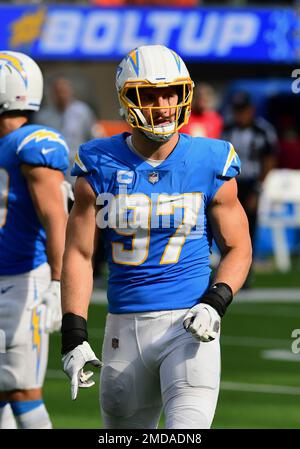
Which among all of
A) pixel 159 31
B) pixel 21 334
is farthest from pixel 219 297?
pixel 159 31

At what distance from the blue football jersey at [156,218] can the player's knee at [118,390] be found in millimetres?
229

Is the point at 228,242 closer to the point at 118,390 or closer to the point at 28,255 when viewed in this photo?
the point at 118,390

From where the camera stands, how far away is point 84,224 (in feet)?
17.3

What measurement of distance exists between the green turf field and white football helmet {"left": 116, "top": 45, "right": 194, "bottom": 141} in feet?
9.55

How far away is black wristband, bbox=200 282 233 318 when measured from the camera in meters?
5.08

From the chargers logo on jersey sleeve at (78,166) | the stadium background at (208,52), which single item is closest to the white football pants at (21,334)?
the chargers logo on jersey sleeve at (78,166)

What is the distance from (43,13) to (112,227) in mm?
15432

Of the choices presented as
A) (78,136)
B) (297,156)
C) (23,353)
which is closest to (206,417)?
(23,353)

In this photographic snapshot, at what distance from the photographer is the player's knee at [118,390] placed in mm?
5148

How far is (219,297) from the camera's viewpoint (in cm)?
511

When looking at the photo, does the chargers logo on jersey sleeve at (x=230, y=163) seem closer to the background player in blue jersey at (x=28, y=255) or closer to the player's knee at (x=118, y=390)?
the player's knee at (x=118, y=390)

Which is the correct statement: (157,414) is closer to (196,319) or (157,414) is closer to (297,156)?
(196,319)

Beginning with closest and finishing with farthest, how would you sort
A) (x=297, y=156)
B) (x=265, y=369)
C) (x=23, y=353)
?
(x=23, y=353) → (x=265, y=369) → (x=297, y=156)

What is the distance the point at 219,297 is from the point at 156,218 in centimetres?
39
